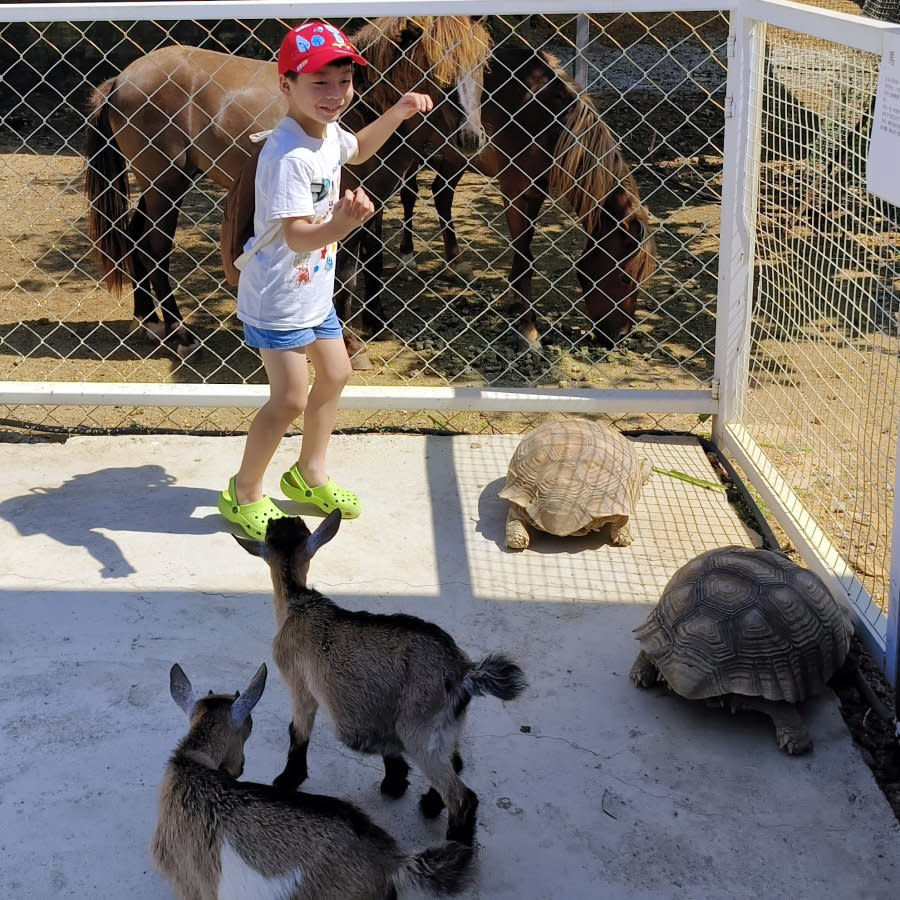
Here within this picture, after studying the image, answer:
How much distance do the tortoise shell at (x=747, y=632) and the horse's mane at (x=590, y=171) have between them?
10.1 ft

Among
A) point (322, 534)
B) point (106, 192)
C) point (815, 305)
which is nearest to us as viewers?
point (322, 534)

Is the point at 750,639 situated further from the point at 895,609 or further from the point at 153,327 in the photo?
the point at 153,327

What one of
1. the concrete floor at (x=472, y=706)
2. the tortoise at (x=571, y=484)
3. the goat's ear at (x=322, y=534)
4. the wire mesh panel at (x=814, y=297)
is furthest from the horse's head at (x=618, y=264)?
the goat's ear at (x=322, y=534)

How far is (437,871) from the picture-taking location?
7.05 ft

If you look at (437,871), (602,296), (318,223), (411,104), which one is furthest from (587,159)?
(437,871)

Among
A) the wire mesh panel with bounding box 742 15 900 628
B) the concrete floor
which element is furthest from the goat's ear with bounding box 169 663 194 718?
the wire mesh panel with bounding box 742 15 900 628

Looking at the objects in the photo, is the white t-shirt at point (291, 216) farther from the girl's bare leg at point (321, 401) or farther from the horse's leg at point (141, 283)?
the horse's leg at point (141, 283)

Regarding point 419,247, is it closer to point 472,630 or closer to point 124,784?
point 472,630

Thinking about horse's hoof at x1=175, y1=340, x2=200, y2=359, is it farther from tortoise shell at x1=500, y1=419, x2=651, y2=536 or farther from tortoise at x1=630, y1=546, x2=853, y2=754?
tortoise at x1=630, y1=546, x2=853, y2=754

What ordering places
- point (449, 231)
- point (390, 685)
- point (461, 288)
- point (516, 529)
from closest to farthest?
point (390, 685) < point (516, 529) < point (461, 288) < point (449, 231)

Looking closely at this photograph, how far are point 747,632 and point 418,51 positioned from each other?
3.53 metres

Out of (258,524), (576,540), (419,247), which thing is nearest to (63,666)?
(258,524)

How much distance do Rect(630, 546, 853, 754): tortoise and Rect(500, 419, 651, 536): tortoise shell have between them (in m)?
0.69

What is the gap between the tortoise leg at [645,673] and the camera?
312 cm
